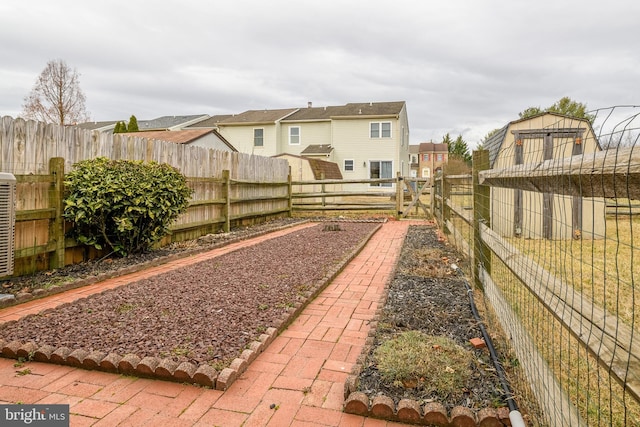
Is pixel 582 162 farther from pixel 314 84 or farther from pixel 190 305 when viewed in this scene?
pixel 314 84

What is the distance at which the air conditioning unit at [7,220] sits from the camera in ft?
13.3

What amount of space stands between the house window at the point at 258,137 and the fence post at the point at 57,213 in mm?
21277

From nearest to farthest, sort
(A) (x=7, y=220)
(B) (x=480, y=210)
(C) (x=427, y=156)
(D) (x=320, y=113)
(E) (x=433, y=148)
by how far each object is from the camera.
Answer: (B) (x=480, y=210)
(A) (x=7, y=220)
(D) (x=320, y=113)
(E) (x=433, y=148)
(C) (x=427, y=156)

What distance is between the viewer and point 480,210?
397cm

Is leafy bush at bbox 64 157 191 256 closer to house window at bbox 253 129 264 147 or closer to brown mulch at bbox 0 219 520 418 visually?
brown mulch at bbox 0 219 520 418

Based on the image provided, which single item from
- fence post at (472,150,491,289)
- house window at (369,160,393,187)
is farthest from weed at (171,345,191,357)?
house window at (369,160,393,187)

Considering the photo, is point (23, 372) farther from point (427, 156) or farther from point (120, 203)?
point (427, 156)

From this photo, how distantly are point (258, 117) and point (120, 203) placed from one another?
22406 mm

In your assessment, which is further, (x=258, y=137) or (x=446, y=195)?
(x=258, y=137)

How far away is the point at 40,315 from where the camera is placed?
3.42m

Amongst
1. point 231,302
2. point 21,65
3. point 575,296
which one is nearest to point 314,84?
point 21,65

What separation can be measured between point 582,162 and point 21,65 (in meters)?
40.1

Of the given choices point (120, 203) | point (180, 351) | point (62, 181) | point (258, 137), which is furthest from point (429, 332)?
point (258, 137)

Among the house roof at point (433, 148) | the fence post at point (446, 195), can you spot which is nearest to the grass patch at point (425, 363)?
the fence post at point (446, 195)
